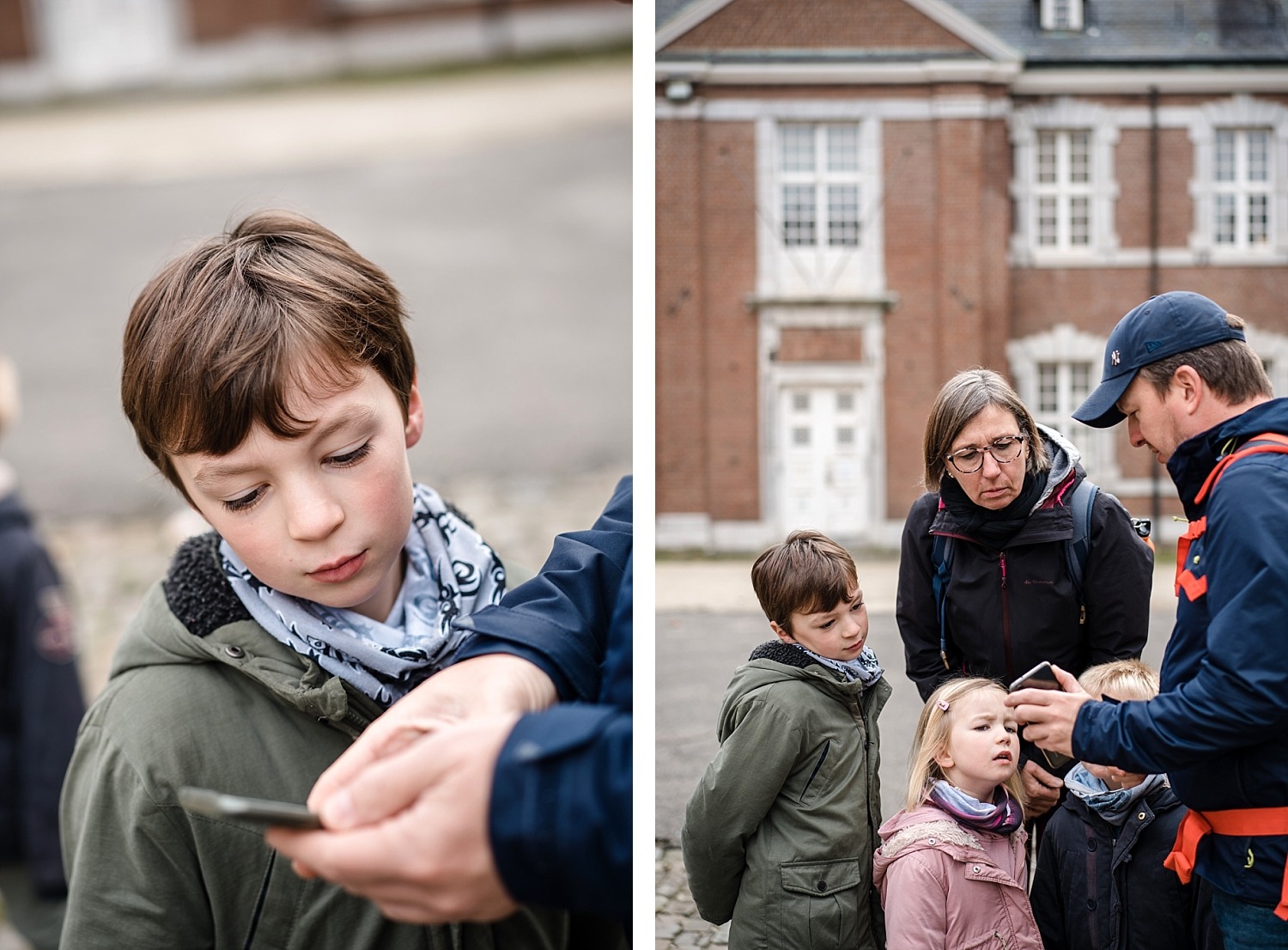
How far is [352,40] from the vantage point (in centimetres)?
1544

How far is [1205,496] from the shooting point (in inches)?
74.3

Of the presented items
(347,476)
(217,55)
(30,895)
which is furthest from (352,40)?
(347,476)

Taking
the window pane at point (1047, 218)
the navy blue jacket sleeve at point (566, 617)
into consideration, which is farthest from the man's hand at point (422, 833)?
the window pane at point (1047, 218)

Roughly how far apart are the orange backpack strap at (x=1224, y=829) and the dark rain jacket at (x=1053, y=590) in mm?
377

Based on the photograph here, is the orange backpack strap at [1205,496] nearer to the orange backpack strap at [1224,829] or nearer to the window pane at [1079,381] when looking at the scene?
the orange backpack strap at [1224,829]

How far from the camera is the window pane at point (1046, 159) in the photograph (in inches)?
104

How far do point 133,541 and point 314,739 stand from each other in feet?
19.2

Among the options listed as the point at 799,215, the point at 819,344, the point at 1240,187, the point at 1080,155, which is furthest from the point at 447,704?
the point at 1240,187

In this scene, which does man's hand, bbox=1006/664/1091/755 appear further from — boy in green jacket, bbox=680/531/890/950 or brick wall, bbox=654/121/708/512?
brick wall, bbox=654/121/708/512

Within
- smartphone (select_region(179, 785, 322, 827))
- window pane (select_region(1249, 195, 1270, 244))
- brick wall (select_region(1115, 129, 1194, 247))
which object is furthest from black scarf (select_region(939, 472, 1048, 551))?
smartphone (select_region(179, 785, 322, 827))

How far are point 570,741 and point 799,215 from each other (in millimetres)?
1602

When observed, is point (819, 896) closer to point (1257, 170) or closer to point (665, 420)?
point (665, 420)

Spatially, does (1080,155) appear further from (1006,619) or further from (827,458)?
(1006,619)

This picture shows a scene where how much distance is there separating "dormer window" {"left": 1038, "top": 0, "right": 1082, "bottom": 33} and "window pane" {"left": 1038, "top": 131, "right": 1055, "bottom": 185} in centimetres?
23
